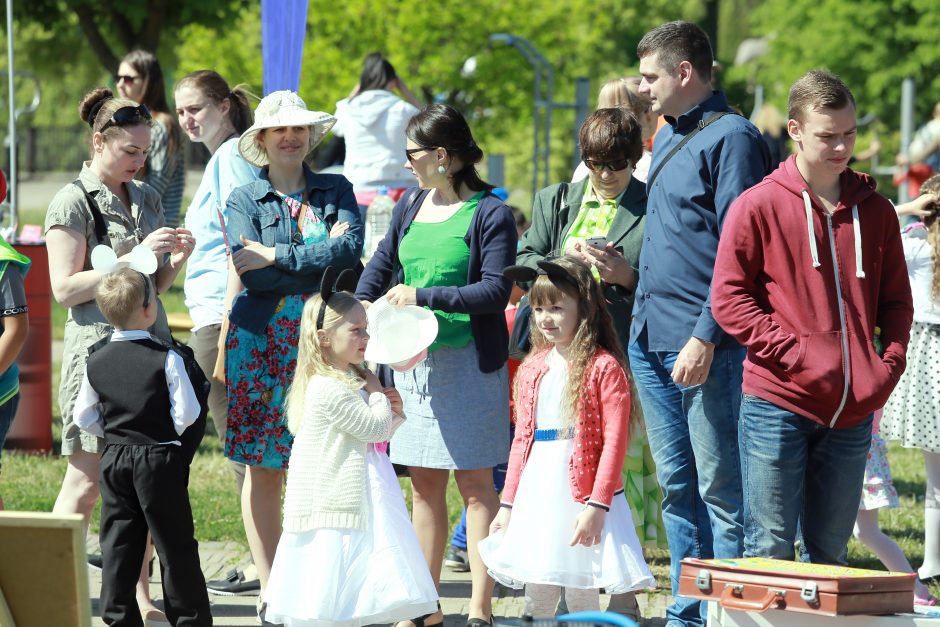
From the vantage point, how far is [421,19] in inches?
1128

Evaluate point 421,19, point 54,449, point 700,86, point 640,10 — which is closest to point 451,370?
point 700,86

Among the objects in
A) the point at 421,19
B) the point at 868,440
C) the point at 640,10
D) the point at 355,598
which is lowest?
the point at 355,598

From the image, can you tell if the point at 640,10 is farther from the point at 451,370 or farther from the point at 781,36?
the point at 451,370

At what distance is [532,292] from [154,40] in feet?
63.7

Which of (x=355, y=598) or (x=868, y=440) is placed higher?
(x=868, y=440)

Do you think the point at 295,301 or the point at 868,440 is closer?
the point at 868,440

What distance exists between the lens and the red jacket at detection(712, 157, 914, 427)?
4.05 metres

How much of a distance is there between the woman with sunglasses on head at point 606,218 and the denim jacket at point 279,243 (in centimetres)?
76

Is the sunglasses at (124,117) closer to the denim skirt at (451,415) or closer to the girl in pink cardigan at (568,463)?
the denim skirt at (451,415)

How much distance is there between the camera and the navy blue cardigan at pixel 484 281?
16.2 feet

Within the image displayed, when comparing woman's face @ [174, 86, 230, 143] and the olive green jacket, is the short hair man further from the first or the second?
woman's face @ [174, 86, 230, 143]

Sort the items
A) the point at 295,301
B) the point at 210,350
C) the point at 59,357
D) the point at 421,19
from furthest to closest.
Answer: the point at 421,19 → the point at 59,357 → the point at 210,350 → the point at 295,301

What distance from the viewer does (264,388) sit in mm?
5273

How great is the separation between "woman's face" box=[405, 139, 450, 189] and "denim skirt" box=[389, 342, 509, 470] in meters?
0.68
